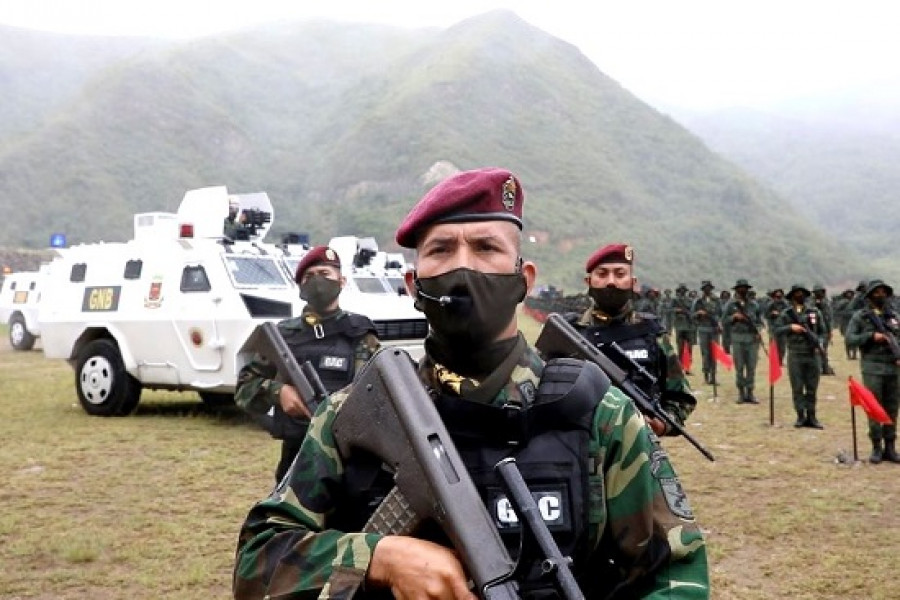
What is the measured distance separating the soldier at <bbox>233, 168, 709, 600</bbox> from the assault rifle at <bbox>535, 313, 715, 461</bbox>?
7.78ft

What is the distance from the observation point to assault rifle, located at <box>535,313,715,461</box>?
412 centimetres

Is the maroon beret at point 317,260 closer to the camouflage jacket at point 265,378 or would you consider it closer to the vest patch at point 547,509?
the camouflage jacket at point 265,378

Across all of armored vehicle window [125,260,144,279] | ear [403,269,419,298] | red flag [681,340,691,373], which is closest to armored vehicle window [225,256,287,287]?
armored vehicle window [125,260,144,279]

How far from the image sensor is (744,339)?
490 inches

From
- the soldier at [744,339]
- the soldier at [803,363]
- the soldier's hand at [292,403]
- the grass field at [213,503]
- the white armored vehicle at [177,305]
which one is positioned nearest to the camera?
the soldier's hand at [292,403]

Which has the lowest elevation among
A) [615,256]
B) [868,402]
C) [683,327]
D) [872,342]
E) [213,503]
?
[213,503]

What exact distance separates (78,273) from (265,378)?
7034mm

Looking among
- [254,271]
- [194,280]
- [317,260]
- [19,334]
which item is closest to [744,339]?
[254,271]

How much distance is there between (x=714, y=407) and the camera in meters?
12.2

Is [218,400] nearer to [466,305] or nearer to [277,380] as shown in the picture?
[277,380]

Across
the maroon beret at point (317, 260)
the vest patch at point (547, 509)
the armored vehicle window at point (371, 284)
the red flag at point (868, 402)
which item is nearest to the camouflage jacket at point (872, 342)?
the red flag at point (868, 402)

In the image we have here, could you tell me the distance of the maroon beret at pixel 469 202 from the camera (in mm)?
1731

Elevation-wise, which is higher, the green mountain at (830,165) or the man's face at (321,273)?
the green mountain at (830,165)

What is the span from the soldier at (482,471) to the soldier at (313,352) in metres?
2.30
